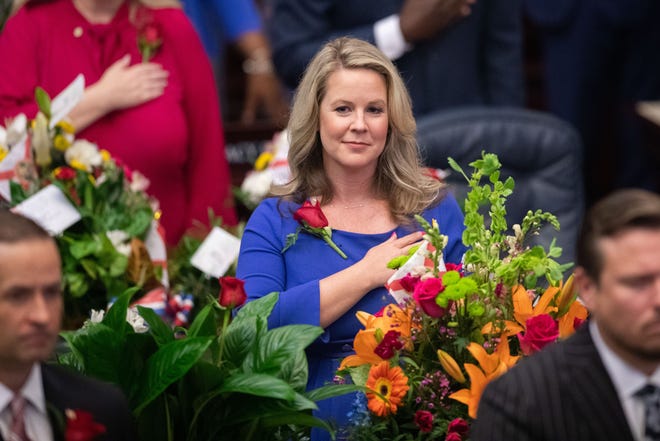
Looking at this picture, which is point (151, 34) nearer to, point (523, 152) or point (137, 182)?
point (137, 182)

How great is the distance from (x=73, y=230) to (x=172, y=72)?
806 millimetres

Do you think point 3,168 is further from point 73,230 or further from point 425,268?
point 425,268

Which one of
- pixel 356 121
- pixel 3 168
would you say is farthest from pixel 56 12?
pixel 356 121

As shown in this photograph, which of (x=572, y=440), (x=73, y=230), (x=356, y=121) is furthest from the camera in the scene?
(x=73, y=230)

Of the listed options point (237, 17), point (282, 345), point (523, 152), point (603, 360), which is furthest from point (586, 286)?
point (237, 17)

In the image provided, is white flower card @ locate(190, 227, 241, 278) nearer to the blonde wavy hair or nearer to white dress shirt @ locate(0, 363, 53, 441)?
the blonde wavy hair

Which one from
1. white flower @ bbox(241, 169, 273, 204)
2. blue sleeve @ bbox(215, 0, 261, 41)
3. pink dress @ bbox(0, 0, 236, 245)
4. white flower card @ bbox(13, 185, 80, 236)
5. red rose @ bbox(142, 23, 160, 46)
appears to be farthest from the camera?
blue sleeve @ bbox(215, 0, 261, 41)

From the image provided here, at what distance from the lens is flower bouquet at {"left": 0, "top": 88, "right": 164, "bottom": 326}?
3.21m

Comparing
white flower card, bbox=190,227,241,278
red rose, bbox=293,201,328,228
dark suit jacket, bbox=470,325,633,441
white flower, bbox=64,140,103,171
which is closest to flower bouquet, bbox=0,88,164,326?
white flower, bbox=64,140,103,171

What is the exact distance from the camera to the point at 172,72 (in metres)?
3.92

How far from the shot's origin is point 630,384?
71.9 inches

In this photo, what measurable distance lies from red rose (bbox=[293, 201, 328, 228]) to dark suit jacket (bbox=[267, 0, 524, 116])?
1.48 metres

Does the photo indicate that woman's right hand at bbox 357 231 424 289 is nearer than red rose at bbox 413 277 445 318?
No

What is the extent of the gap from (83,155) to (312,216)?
1.02 metres
